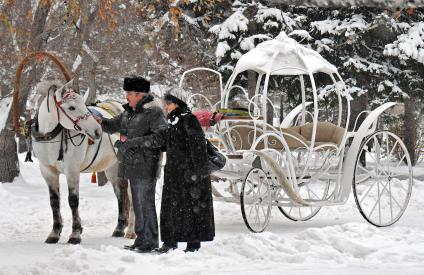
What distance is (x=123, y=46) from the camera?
733 inches

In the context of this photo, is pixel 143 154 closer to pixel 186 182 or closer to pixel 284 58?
pixel 186 182

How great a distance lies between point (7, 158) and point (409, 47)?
11401mm

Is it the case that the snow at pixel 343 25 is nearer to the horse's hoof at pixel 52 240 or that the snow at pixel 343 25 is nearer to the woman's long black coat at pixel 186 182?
the horse's hoof at pixel 52 240

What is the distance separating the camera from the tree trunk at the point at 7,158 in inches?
632

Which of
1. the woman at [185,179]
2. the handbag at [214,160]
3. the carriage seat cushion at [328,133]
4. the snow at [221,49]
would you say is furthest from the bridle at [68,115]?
the snow at [221,49]

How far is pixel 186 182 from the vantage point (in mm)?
7508

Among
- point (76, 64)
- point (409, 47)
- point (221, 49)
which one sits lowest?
point (76, 64)

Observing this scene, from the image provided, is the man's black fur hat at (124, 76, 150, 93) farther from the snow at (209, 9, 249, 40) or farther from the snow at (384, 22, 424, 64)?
the snow at (384, 22, 424, 64)

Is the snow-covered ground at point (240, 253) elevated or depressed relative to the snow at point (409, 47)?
depressed

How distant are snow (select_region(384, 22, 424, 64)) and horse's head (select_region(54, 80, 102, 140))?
43.9 feet

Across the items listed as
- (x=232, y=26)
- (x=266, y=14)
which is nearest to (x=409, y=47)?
(x=266, y=14)

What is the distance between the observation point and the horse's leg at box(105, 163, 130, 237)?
384 inches

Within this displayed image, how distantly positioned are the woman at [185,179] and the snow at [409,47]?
13853mm

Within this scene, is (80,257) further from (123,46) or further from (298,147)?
(123,46)
